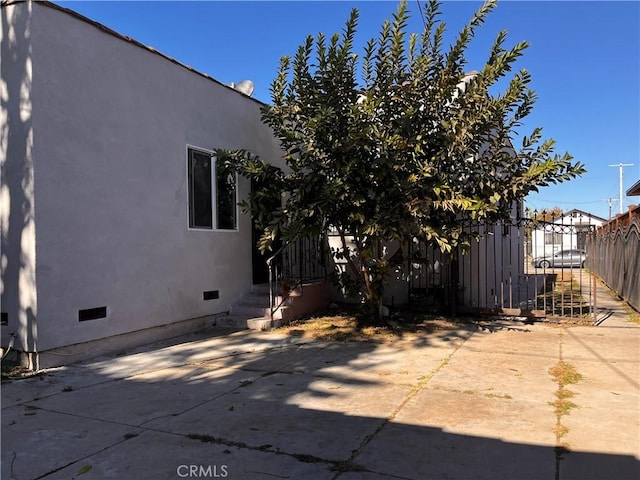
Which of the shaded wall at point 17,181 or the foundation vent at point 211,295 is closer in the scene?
the shaded wall at point 17,181

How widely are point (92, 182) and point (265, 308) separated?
390 centimetres

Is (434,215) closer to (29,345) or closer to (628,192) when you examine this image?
(29,345)

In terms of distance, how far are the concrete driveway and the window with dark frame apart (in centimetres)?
259

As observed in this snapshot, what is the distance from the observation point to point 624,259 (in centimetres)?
1216

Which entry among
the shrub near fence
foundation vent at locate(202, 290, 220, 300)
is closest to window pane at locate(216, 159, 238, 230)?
foundation vent at locate(202, 290, 220, 300)

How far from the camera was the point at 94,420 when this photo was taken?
4352 millimetres

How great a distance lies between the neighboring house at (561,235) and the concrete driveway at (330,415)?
2.75m

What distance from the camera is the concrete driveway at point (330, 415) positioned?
3430mm

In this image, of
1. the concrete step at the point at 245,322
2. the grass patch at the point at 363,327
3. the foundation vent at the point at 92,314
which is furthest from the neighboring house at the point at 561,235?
the foundation vent at the point at 92,314

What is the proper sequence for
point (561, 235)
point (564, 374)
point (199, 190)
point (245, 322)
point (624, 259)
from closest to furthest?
1. point (564, 374)
2. point (199, 190)
3. point (245, 322)
4. point (624, 259)
5. point (561, 235)

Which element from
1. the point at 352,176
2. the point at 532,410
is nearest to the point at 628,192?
the point at 352,176

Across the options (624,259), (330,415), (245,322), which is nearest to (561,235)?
(624,259)

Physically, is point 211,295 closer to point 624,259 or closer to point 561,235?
point 561,235

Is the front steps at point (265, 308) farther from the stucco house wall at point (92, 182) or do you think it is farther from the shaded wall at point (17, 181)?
the shaded wall at point (17, 181)
